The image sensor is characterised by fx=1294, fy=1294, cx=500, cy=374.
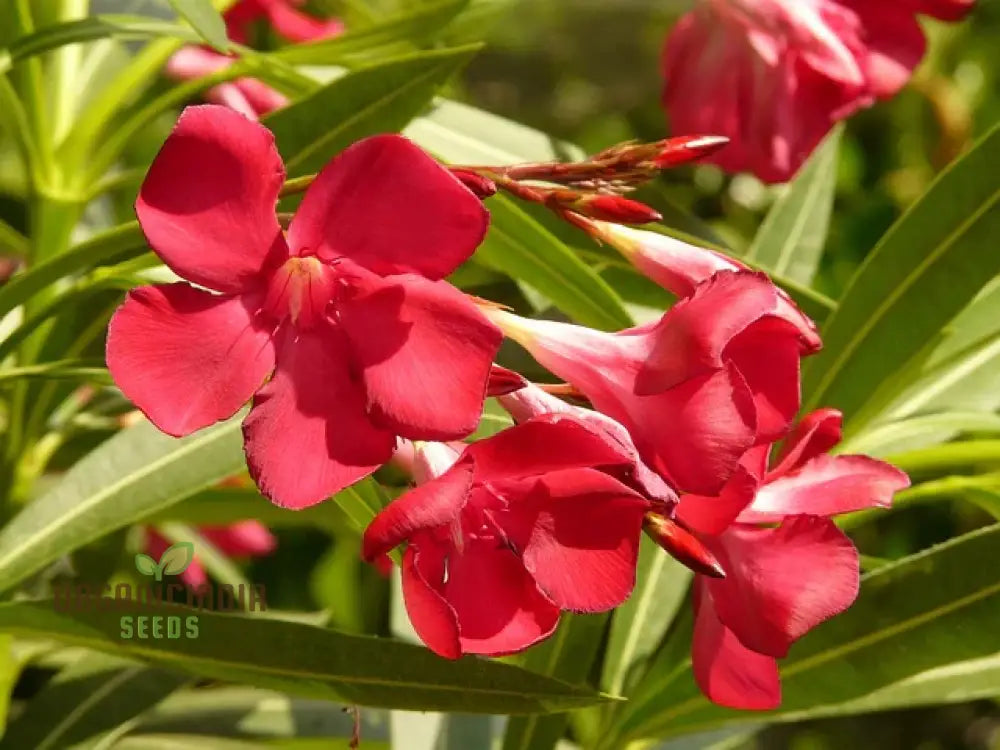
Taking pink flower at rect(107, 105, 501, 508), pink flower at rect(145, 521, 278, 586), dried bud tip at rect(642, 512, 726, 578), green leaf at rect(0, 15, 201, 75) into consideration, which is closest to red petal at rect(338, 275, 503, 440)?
pink flower at rect(107, 105, 501, 508)

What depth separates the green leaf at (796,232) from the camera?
40.9 inches

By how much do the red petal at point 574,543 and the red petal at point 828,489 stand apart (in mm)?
87

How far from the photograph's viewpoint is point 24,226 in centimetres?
133

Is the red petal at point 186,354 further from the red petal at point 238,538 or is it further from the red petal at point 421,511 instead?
the red petal at point 238,538

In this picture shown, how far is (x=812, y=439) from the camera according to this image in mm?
618

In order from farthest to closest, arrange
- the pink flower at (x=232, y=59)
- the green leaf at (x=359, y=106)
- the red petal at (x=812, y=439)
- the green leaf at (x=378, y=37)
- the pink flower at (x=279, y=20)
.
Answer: the pink flower at (x=279, y=20)
the pink flower at (x=232, y=59)
the green leaf at (x=378, y=37)
the green leaf at (x=359, y=106)
the red petal at (x=812, y=439)

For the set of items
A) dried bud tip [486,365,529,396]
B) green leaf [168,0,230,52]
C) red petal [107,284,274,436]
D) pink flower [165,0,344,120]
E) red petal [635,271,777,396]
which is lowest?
pink flower [165,0,344,120]

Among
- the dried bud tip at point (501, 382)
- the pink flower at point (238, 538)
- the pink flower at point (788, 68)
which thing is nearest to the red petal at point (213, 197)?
the dried bud tip at point (501, 382)

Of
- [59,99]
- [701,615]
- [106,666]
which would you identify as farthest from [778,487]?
[59,99]

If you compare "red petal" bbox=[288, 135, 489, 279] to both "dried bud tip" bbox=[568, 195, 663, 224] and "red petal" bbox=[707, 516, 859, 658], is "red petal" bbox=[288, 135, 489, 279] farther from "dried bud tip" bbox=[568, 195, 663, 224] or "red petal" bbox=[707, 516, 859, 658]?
"red petal" bbox=[707, 516, 859, 658]

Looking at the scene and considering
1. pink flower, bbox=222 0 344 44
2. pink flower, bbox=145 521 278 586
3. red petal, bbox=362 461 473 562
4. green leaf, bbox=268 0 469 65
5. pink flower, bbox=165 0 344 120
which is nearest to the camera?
red petal, bbox=362 461 473 562

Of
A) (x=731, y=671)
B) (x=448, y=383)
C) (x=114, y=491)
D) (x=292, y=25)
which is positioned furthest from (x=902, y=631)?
(x=292, y=25)

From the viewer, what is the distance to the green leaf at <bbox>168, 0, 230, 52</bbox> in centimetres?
66

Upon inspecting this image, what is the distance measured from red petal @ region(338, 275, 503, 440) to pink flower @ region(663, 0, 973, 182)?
0.51 metres
